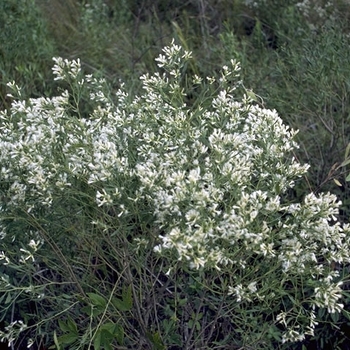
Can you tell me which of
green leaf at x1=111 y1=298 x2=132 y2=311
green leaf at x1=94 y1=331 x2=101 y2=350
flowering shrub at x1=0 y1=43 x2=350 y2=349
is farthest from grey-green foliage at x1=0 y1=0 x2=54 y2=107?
green leaf at x1=94 y1=331 x2=101 y2=350

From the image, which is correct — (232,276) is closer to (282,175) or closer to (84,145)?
(282,175)

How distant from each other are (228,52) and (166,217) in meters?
2.54

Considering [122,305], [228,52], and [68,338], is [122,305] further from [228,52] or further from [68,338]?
[228,52]

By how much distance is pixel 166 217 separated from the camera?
9.70 ft

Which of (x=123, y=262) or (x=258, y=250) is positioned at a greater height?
(x=258, y=250)

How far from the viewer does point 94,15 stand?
7.02 m

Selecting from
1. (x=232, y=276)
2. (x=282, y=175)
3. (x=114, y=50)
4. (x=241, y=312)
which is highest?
(x=282, y=175)

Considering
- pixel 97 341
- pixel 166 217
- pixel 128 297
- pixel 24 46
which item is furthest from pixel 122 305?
pixel 24 46

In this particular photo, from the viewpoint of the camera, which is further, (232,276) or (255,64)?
(255,64)

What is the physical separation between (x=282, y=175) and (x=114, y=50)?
3.68 meters

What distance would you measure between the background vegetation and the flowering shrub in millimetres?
118

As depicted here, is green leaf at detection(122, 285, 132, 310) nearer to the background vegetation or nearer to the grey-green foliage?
the background vegetation

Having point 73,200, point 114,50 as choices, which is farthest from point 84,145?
point 114,50

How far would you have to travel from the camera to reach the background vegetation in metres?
4.48
